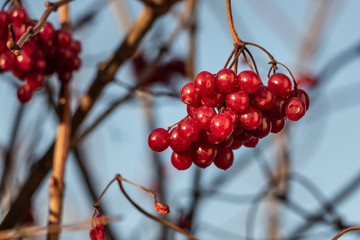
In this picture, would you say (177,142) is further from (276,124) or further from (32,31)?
(32,31)

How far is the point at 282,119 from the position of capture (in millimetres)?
728

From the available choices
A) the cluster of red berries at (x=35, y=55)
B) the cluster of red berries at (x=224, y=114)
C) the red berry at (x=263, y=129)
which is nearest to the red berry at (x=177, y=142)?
the cluster of red berries at (x=224, y=114)

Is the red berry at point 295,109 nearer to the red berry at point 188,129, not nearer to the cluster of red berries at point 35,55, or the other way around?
the red berry at point 188,129

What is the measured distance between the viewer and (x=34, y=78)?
0.94m

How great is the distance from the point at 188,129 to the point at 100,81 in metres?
0.48

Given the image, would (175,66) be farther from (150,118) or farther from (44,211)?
(44,211)

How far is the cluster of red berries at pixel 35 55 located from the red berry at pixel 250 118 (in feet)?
1.47

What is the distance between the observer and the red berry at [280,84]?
2.28ft

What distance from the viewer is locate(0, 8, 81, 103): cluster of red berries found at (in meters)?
0.89

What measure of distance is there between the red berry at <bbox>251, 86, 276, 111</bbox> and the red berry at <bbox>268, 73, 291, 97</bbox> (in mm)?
34

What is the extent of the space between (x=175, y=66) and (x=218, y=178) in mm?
465

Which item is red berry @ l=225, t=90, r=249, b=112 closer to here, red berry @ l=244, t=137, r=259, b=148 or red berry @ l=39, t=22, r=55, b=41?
red berry @ l=244, t=137, r=259, b=148

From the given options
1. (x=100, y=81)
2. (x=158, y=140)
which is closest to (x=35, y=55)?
(x=100, y=81)

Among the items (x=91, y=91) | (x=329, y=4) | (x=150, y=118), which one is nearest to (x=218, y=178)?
(x=150, y=118)
